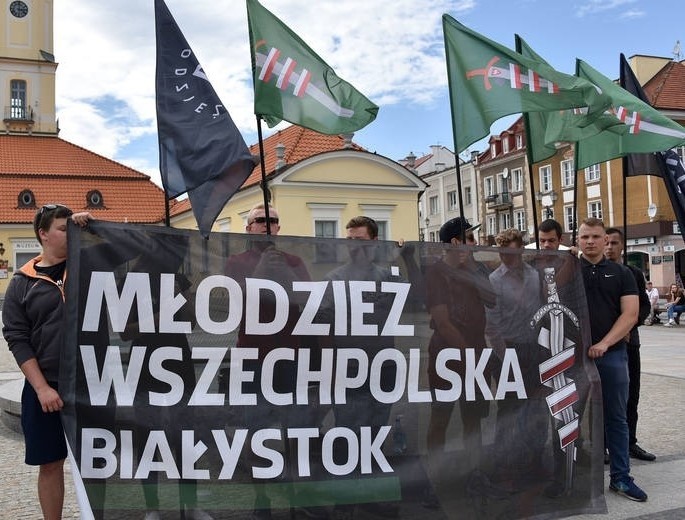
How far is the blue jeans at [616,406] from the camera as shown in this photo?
191 inches

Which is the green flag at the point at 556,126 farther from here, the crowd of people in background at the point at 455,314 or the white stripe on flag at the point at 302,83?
the white stripe on flag at the point at 302,83

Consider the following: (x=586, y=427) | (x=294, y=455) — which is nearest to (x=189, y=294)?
(x=294, y=455)

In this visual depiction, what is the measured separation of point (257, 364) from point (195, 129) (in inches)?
64.0

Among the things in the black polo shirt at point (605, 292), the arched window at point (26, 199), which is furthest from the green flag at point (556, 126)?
the arched window at point (26, 199)

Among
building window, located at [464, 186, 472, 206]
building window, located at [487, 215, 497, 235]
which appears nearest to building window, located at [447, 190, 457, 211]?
building window, located at [464, 186, 472, 206]

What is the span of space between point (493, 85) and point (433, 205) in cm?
5944

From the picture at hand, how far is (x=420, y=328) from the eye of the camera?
4.17m

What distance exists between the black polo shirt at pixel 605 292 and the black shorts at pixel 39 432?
360cm

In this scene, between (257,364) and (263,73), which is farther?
(263,73)

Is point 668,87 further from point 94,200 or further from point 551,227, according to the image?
point 551,227

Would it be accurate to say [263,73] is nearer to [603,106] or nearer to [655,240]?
[603,106]

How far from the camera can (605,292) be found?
4.95 metres

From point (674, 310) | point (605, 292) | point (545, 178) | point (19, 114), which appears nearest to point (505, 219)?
point (545, 178)

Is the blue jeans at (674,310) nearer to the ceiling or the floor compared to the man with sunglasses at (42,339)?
nearer to the floor
